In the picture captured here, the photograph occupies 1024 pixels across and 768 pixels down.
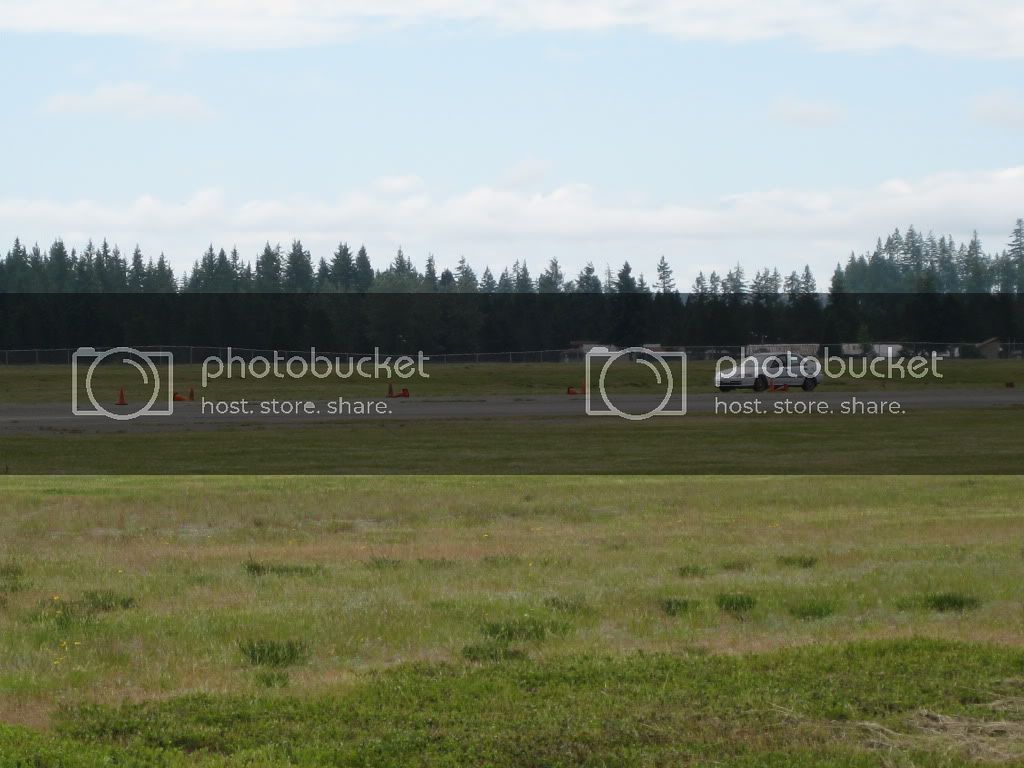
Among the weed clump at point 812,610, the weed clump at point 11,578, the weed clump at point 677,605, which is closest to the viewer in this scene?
the weed clump at point 812,610

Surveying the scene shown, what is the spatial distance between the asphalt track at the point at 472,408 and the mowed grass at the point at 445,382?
551 cm

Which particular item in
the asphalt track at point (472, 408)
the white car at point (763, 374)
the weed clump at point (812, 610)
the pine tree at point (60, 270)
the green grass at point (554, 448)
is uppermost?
the pine tree at point (60, 270)

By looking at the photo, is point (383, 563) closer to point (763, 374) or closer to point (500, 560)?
point (500, 560)

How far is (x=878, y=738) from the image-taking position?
19.8 ft

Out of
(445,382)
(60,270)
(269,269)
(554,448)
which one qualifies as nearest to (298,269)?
(269,269)

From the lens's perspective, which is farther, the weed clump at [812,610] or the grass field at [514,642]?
the weed clump at [812,610]

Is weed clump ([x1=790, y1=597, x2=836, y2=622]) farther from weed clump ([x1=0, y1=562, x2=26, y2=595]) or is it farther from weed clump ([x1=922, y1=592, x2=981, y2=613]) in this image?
weed clump ([x1=0, y1=562, x2=26, y2=595])

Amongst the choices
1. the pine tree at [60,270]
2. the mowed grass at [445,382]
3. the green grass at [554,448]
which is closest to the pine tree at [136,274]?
the pine tree at [60,270]

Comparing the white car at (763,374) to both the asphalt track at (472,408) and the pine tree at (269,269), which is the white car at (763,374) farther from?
the pine tree at (269,269)

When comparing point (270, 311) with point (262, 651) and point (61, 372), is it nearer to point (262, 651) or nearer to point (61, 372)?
point (61, 372)

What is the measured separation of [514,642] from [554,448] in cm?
2386

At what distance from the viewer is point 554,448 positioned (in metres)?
32.2

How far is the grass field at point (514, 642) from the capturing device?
19.8ft

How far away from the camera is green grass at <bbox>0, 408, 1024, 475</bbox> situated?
27.8 m
